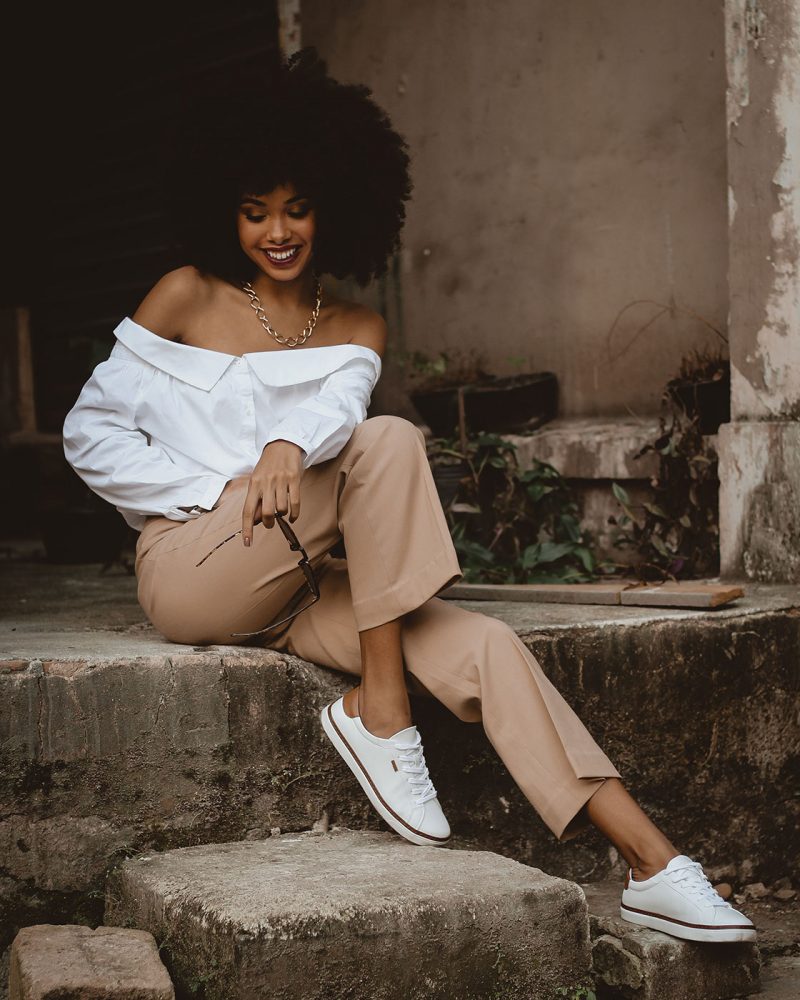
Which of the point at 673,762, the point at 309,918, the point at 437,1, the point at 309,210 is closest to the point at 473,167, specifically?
the point at 437,1

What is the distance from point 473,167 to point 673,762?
2.65 meters

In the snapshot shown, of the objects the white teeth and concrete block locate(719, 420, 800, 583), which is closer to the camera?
the white teeth

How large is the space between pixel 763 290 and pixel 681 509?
766mm

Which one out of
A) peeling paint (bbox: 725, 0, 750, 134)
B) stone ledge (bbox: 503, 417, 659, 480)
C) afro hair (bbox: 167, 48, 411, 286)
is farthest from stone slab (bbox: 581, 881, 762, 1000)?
peeling paint (bbox: 725, 0, 750, 134)

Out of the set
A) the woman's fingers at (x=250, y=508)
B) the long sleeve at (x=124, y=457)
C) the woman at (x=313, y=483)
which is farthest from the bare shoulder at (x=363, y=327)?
the woman's fingers at (x=250, y=508)

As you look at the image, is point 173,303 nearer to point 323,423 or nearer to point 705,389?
point 323,423

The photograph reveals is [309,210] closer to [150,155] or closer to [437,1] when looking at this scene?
[437,1]

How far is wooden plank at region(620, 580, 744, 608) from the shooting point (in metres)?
3.34

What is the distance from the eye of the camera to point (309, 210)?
3.04 meters

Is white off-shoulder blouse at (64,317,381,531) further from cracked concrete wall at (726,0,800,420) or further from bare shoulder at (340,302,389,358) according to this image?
cracked concrete wall at (726,0,800,420)

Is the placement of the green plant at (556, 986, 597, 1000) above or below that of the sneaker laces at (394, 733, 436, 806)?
below

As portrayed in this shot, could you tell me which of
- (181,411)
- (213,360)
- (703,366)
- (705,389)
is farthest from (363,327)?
(703,366)

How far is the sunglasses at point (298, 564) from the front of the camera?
252cm

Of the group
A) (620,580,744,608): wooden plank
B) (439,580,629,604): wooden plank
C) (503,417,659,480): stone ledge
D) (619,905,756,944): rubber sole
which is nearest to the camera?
(619,905,756,944): rubber sole
